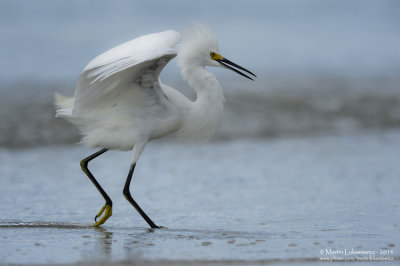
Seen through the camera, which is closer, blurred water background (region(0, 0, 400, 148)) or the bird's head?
the bird's head

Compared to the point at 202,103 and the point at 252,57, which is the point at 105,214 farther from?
the point at 252,57

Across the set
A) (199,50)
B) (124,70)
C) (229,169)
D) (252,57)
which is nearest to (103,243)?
(124,70)

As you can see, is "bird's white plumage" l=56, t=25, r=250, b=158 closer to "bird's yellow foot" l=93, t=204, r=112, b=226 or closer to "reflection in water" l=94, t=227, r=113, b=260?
"bird's yellow foot" l=93, t=204, r=112, b=226

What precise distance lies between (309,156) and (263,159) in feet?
2.35

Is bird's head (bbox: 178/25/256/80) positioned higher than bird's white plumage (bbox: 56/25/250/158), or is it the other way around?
bird's head (bbox: 178/25/256/80)

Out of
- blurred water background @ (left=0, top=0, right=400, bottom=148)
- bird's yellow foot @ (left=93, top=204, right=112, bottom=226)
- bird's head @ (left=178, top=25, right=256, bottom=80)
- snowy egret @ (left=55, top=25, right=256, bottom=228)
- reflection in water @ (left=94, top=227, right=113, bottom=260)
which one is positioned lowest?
reflection in water @ (left=94, top=227, right=113, bottom=260)

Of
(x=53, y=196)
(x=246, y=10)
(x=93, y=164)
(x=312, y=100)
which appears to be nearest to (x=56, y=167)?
(x=93, y=164)

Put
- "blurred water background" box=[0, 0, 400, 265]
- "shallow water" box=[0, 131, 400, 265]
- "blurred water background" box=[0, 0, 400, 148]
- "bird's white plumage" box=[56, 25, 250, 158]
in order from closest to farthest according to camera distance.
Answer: "shallow water" box=[0, 131, 400, 265], "blurred water background" box=[0, 0, 400, 265], "bird's white plumage" box=[56, 25, 250, 158], "blurred water background" box=[0, 0, 400, 148]

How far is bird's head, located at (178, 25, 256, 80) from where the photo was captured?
634 centimetres

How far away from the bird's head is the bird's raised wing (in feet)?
1.14

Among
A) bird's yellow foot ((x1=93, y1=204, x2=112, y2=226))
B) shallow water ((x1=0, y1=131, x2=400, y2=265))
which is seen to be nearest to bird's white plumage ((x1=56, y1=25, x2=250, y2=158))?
bird's yellow foot ((x1=93, y1=204, x2=112, y2=226))

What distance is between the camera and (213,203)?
21.9 ft

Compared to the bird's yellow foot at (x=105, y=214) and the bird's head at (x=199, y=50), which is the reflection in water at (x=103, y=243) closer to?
the bird's yellow foot at (x=105, y=214)

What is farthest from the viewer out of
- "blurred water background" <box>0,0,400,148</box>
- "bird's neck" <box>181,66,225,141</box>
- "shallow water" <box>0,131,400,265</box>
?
"blurred water background" <box>0,0,400,148</box>
